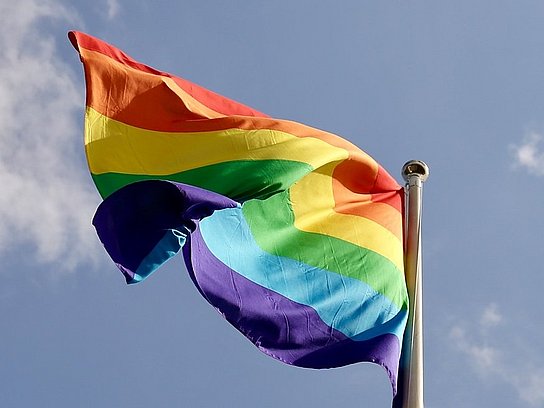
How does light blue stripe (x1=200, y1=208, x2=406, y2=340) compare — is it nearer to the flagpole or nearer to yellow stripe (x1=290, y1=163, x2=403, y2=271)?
the flagpole

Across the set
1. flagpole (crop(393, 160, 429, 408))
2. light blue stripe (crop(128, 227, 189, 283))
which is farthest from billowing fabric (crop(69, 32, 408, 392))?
flagpole (crop(393, 160, 429, 408))

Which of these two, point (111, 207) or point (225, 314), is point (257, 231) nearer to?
point (225, 314)

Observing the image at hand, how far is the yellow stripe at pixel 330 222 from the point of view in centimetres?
1228

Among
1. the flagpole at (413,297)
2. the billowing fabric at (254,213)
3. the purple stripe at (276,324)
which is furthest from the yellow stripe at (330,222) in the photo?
the purple stripe at (276,324)

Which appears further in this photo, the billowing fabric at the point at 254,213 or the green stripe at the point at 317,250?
the green stripe at the point at 317,250

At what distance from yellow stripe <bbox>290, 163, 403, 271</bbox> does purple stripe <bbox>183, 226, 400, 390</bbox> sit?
1.09 metres

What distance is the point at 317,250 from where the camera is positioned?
12.1 metres

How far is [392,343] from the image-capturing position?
36.7 feet

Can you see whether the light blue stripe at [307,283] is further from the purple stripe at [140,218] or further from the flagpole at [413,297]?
the purple stripe at [140,218]

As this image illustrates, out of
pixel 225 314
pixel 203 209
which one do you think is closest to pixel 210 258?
pixel 225 314

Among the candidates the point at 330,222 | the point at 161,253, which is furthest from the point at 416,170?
the point at 161,253

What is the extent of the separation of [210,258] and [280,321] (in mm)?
880

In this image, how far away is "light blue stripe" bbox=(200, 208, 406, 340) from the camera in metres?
11.5

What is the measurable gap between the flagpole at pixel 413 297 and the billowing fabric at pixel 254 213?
143 millimetres
